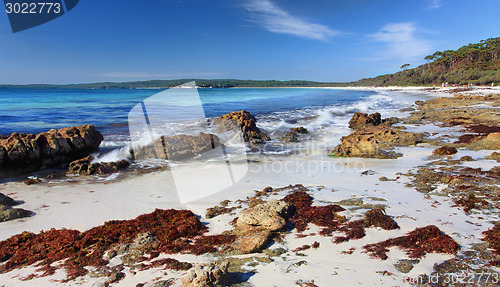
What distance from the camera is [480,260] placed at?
334 centimetres

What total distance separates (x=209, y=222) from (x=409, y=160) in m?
7.06

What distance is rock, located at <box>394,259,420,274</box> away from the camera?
3.31 meters

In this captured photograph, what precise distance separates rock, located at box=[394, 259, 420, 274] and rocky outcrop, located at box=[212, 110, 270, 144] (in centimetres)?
953

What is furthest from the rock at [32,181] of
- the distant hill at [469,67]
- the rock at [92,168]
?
the distant hill at [469,67]

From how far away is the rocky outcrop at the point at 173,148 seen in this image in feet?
32.7

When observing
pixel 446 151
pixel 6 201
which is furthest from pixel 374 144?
pixel 6 201

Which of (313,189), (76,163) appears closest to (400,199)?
(313,189)

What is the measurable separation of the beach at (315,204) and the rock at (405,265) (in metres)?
0.01

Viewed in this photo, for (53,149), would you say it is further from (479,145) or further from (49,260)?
(479,145)

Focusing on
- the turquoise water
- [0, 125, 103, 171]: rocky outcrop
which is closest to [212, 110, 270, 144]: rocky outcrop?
the turquoise water

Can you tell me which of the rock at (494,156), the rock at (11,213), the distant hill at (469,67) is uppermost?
the distant hill at (469,67)

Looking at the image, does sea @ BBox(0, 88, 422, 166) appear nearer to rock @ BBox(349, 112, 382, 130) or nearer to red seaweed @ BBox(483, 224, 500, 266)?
rock @ BBox(349, 112, 382, 130)

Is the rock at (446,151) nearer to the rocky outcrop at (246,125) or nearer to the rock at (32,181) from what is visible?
the rocky outcrop at (246,125)

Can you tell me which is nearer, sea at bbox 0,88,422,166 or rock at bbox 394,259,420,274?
rock at bbox 394,259,420,274
